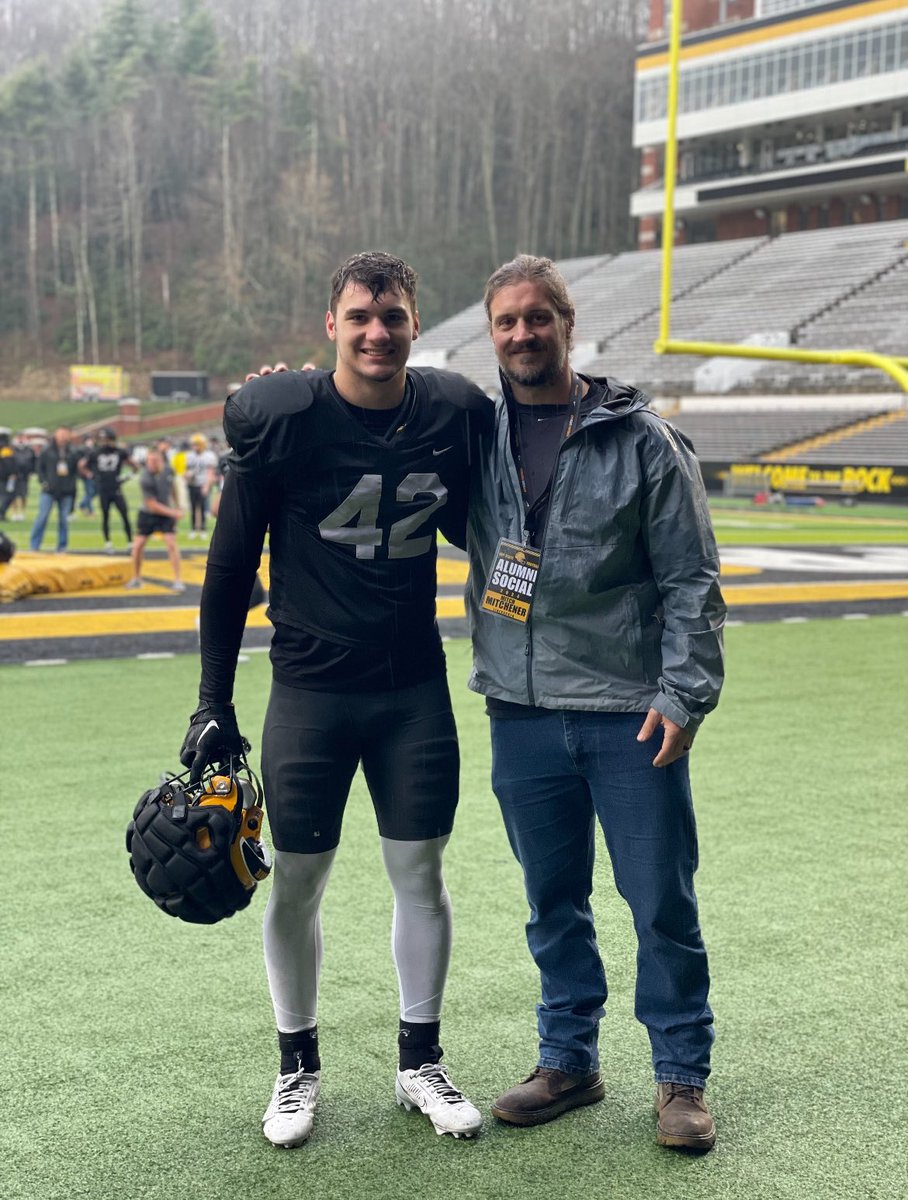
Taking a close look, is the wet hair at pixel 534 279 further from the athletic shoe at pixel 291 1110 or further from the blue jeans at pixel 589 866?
the athletic shoe at pixel 291 1110

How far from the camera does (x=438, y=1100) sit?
2904 mm

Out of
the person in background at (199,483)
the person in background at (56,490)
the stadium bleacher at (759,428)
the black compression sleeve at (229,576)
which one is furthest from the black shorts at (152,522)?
the stadium bleacher at (759,428)

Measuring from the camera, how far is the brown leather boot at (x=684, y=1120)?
281cm

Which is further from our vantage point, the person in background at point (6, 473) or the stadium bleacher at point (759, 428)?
the stadium bleacher at point (759, 428)

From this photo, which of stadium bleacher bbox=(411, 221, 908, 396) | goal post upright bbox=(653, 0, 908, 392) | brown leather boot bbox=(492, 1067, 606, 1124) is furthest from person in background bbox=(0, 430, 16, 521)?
stadium bleacher bbox=(411, 221, 908, 396)

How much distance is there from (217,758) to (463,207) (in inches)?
3389

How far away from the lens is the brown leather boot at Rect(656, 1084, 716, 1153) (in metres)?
2.81

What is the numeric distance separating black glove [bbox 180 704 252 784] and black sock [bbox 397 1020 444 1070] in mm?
735

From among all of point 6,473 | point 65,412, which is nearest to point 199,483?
point 6,473

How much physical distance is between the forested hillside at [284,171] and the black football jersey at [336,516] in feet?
234

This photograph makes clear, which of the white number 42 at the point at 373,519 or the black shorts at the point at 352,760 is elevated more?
the white number 42 at the point at 373,519

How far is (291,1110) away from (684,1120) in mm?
833

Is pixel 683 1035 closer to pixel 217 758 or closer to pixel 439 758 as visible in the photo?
pixel 439 758

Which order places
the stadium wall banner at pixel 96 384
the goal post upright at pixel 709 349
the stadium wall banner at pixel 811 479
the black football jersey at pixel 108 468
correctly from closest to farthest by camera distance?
the goal post upright at pixel 709 349, the black football jersey at pixel 108 468, the stadium wall banner at pixel 811 479, the stadium wall banner at pixel 96 384
